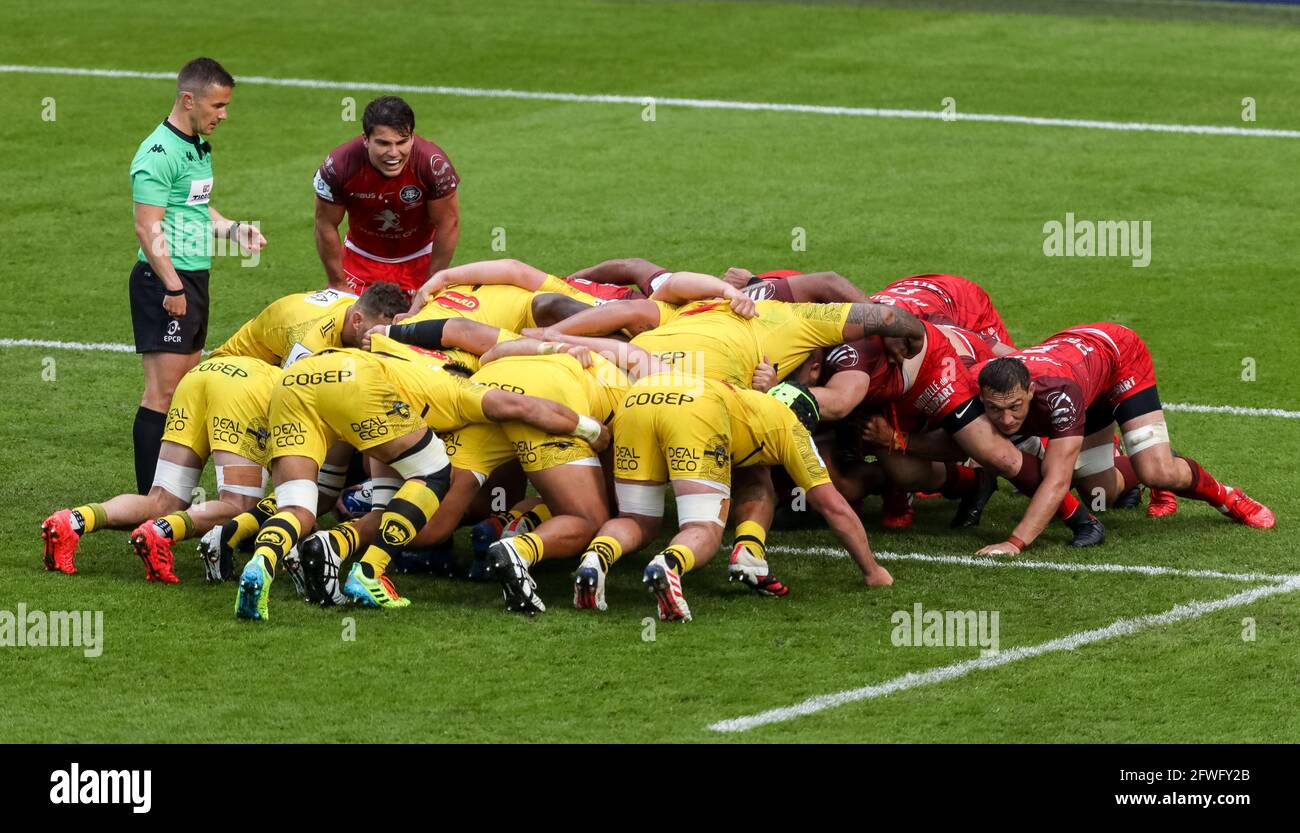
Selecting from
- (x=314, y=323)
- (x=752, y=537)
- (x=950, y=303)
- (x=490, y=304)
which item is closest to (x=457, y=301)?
(x=490, y=304)

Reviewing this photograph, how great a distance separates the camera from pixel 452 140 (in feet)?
68.0

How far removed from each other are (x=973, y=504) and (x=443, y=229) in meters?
3.70

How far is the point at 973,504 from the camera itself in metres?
11.3

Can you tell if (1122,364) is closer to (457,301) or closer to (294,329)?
(457,301)

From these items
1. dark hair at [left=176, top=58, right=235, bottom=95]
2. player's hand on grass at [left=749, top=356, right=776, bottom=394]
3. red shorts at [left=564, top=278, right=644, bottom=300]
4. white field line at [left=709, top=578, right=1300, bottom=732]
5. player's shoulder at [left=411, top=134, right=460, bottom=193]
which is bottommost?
white field line at [left=709, top=578, right=1300, bottom=732]

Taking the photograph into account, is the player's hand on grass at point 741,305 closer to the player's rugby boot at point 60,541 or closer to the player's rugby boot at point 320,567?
the player's rugby boot at point 320,567

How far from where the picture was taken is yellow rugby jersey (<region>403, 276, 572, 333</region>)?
11195mm

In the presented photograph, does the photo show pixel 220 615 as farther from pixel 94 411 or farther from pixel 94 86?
pixel 94 86

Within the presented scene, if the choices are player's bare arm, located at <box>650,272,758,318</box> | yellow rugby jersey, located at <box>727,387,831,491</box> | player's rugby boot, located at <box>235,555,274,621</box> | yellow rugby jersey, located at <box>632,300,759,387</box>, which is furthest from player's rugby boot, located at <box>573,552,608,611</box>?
player's bare arm, located at <box>650,272,758,318</box>

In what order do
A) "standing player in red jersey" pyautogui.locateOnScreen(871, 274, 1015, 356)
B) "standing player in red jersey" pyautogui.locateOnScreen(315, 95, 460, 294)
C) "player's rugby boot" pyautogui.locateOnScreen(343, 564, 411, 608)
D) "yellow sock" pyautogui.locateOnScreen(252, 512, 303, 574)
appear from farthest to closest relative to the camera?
"standing player in red jersey" pyautogui.locateOnScreen(871, 274, 1015, 356) → "standing player in red jersey" pyautogui.locateOnScreen(315, 95, 460, 294) → "player's rugby boot" pyautogui.locateOnScreen(343, 564, 411, 608) → "yellow sock" pyautogui.locateOnScreen(252, 512, 303, 574)

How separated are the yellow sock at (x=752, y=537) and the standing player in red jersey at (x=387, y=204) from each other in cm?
326

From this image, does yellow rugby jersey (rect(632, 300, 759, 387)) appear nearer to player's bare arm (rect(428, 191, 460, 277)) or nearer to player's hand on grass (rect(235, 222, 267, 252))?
player's bare arm (rect(428, 191, 460, 277))

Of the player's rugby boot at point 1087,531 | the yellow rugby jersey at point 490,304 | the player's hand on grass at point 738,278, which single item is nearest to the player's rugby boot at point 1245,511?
the player's rugby boot at point 1087,531

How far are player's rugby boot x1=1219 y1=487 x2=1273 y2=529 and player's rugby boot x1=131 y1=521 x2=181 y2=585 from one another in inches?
227
